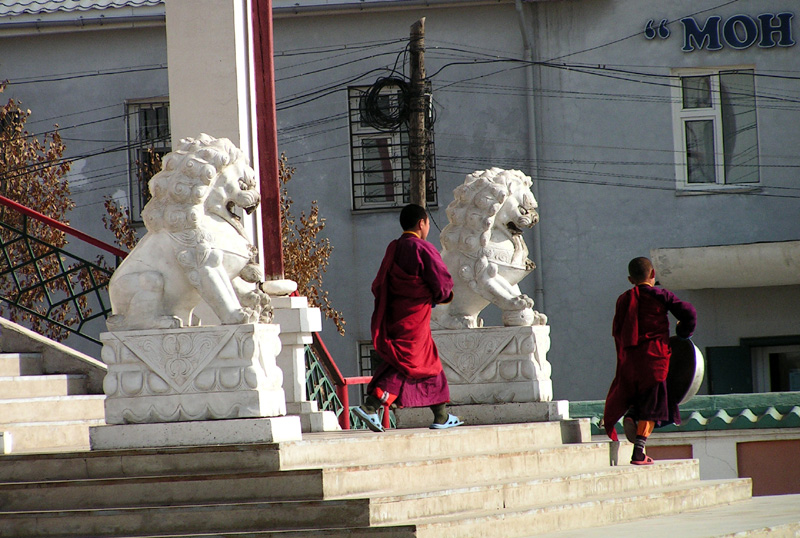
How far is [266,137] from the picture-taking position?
9.31 m

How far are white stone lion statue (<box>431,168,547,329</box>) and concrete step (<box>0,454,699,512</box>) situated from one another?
2241 mm

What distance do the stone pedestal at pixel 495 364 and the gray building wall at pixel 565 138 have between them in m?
9.68

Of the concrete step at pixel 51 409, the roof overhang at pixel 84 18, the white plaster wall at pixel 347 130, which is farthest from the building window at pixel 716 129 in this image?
the concrete step at pixel 51 409

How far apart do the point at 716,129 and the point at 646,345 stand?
37.2ft

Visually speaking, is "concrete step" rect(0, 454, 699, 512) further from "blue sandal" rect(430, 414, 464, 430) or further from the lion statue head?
the lion statue head

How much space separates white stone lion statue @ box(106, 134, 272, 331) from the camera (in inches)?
273

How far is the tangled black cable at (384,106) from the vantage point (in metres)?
18.3

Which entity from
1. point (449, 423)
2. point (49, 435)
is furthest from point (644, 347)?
point (49, 435)

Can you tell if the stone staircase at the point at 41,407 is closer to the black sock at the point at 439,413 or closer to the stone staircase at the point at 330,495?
the stone staircase at the point at 330,495

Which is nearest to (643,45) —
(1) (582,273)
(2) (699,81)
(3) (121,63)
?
(2) (699,81)

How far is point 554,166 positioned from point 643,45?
2.28 m

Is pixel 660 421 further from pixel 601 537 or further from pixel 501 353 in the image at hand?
pixel 601 537

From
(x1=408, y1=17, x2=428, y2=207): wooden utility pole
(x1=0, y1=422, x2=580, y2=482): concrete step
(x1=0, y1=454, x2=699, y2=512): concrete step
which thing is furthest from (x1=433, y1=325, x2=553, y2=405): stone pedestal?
(x1=408, y1=17, x2=428, y2=207): wooden utility pole

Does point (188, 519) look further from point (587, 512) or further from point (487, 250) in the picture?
point (487, 250)
